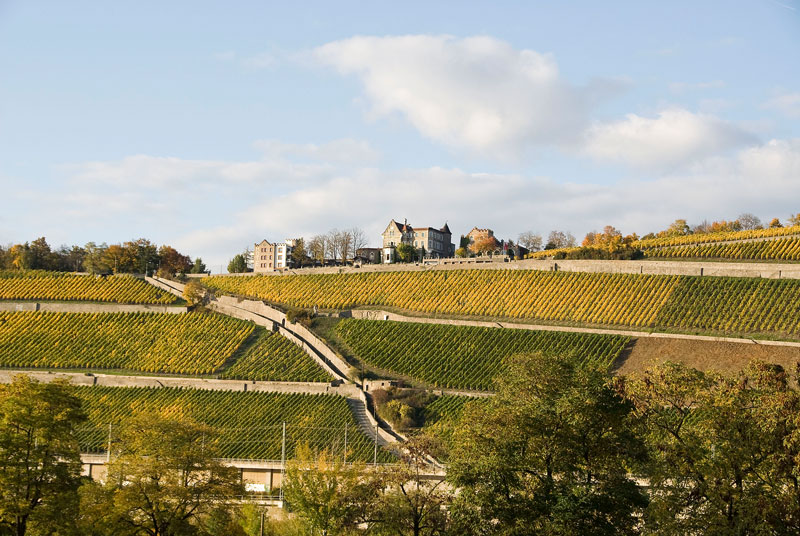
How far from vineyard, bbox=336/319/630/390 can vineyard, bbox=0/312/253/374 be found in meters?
12.9

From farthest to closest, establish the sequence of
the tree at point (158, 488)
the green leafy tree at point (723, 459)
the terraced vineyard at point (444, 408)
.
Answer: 1. the terraced vineyard at point (444, 408)
2. the tree at point (158, 488)
3. the green leafy tree at point (723, 459)

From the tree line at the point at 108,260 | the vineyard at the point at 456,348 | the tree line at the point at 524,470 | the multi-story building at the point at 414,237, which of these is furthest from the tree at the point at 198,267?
the tree line at the point at 524,470

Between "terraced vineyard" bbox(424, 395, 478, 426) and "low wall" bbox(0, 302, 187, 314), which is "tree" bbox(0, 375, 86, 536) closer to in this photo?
"terraced vineyard" bbox(424, 395, 478, 426)

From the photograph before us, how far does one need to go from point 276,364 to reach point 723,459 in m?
49.4

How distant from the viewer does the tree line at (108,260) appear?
118625 mm

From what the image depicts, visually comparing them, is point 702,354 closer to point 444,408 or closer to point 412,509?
point 444,408

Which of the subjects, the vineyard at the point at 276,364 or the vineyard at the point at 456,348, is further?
the vineyard at the point at 276,364

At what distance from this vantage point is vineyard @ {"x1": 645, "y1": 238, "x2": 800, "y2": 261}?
261ft

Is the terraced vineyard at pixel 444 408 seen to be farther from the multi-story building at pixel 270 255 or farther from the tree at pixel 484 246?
the multi-story building at pixel 270 255

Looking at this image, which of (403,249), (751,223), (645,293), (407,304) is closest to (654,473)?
(645,293)

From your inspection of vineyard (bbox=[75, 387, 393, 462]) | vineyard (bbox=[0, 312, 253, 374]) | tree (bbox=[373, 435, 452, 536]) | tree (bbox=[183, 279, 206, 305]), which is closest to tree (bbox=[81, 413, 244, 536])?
tree (bbox=[373, 435, 452, 536])

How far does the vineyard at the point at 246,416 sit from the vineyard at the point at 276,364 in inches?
94.7

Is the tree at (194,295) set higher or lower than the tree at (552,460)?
higher

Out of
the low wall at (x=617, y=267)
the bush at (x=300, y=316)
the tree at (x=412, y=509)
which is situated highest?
the low wall at (x=617, y=267)
